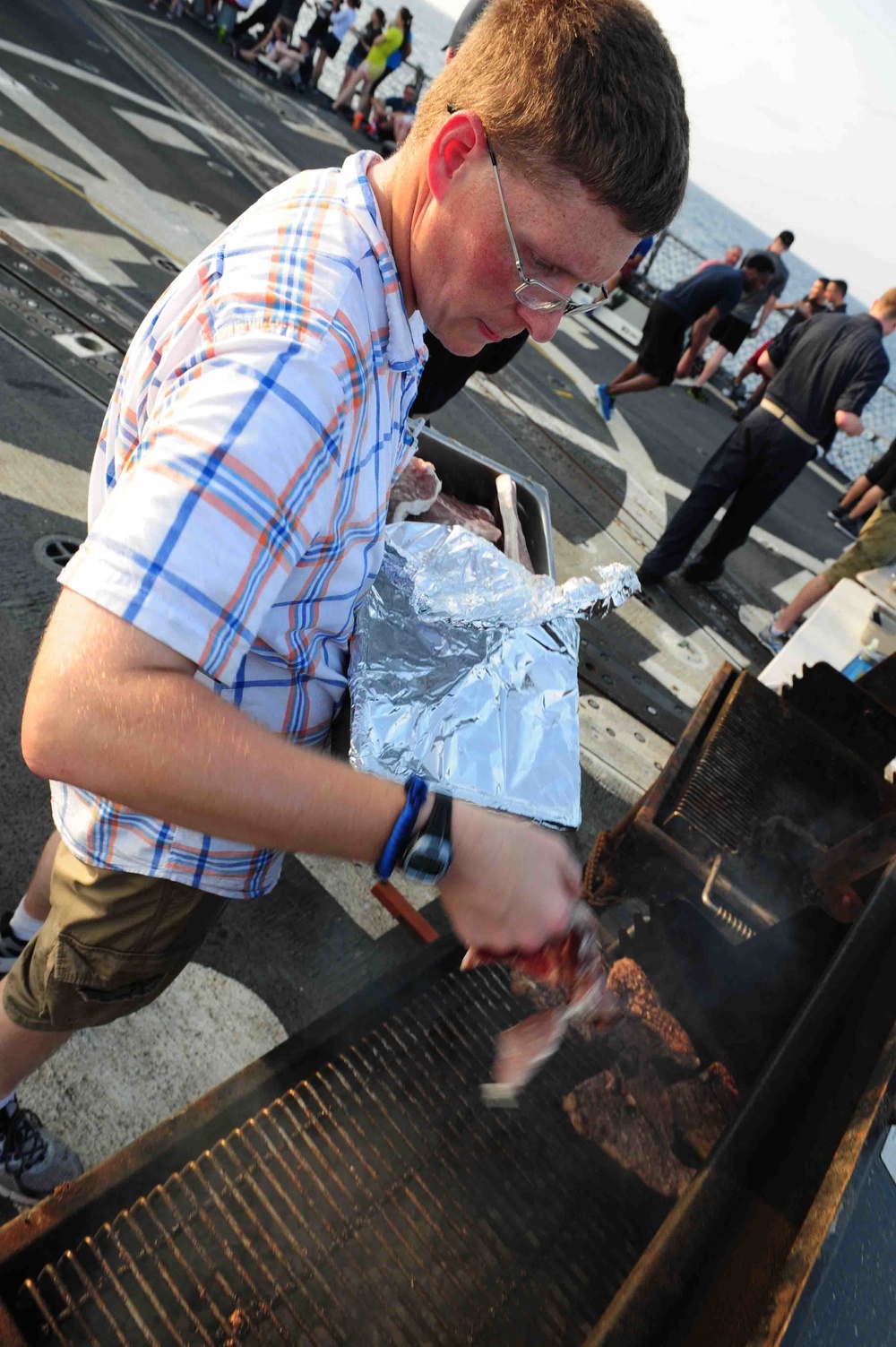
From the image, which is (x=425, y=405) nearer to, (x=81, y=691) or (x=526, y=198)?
(x=526, y=198)

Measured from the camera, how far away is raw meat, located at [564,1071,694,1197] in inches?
74.9

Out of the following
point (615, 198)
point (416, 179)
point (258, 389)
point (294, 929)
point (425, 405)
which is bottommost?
point (294, 929)

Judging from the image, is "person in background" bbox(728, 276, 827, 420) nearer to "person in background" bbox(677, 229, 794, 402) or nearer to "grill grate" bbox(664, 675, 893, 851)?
"person in background" bbox(677, 229, 794, 402)

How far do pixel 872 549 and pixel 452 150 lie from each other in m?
5.42

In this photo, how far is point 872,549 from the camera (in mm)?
5660

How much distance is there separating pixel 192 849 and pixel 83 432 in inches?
136

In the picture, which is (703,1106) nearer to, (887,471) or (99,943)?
(99,943)

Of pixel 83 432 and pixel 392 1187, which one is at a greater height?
pixel 392 1187

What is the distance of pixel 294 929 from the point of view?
2.74 m

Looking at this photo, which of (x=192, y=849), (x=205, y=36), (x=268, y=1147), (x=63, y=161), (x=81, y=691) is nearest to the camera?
(x=81, y=691)

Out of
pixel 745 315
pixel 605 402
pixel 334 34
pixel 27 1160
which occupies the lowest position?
pixel 27 1160

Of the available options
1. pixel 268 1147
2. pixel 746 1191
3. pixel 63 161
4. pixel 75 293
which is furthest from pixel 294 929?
pixel 63 161

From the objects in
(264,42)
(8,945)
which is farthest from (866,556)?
(264,42)

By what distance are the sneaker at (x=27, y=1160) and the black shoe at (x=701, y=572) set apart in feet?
18.5
